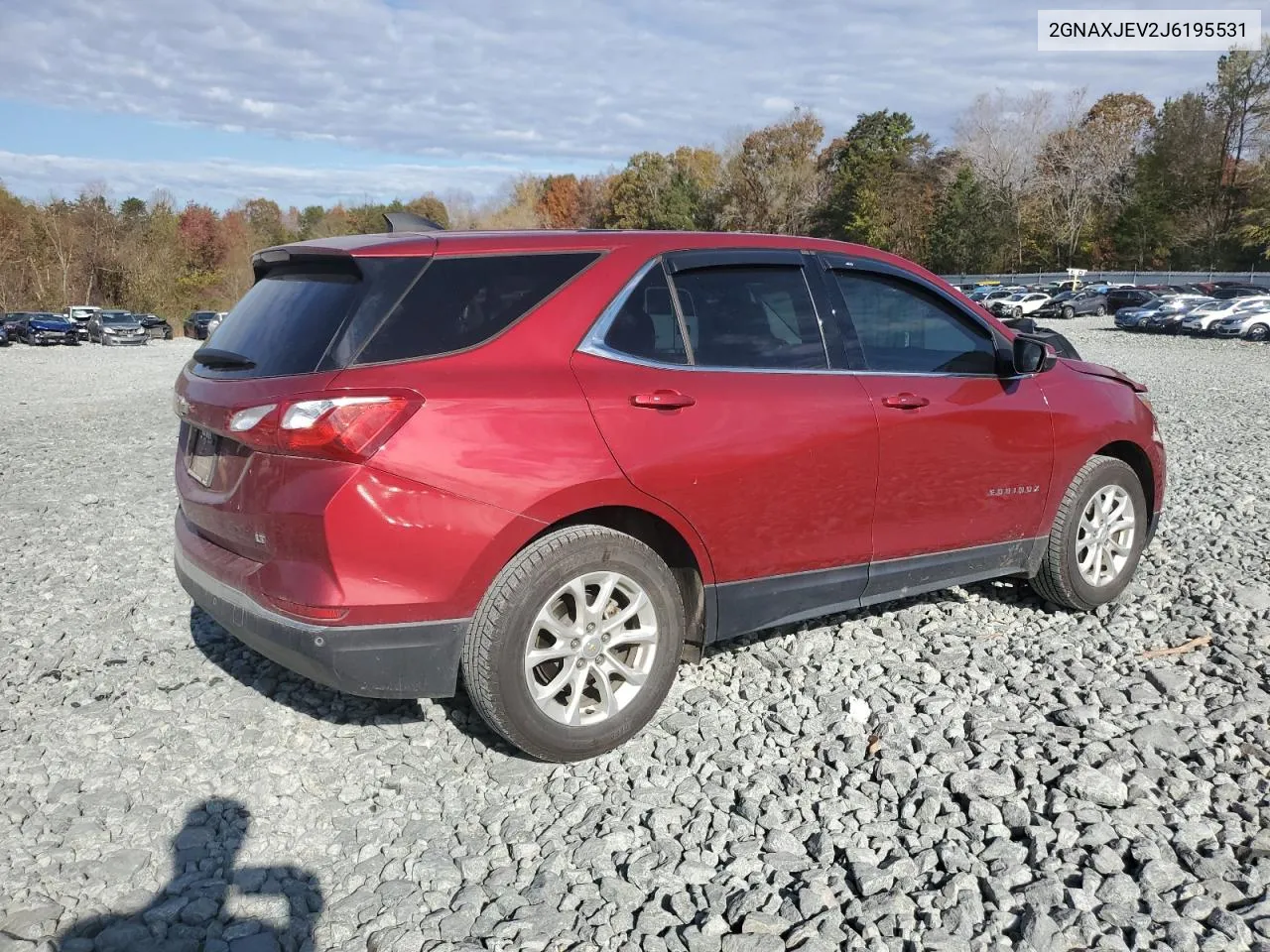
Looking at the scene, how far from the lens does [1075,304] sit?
4644 centimetres

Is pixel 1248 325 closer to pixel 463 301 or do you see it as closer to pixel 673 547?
pixel 673 547

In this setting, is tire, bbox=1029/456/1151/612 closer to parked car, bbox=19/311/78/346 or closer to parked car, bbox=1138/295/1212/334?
parked car, bbox=1138/295/1212/334

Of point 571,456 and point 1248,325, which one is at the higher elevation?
point 571,456

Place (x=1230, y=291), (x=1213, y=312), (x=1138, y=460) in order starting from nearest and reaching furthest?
(x=1138, y=460)
(x=1213, y=312)
(x=1230, y=291)

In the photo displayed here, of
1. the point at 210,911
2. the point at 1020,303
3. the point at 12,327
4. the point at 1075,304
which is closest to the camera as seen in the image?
the point at 210,911

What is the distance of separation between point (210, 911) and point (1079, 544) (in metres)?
4.05

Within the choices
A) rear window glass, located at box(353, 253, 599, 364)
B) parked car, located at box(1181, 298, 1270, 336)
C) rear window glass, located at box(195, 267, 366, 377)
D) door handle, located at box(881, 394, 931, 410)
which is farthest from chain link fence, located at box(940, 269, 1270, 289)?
rear window glass, located at box(195, 267, 366, 377)

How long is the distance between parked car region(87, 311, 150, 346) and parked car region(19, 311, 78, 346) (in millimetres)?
950

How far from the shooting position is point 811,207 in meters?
78.6

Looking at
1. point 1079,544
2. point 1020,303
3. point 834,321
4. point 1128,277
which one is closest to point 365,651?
point 834,321

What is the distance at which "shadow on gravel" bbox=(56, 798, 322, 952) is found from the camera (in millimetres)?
2641

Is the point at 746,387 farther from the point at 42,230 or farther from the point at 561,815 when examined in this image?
the point at 42,230

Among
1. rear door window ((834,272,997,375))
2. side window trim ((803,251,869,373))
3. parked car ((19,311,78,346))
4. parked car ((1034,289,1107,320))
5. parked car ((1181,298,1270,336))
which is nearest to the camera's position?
side window trim ((803,251,869,373))

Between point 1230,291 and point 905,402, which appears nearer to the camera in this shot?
point 905,402
